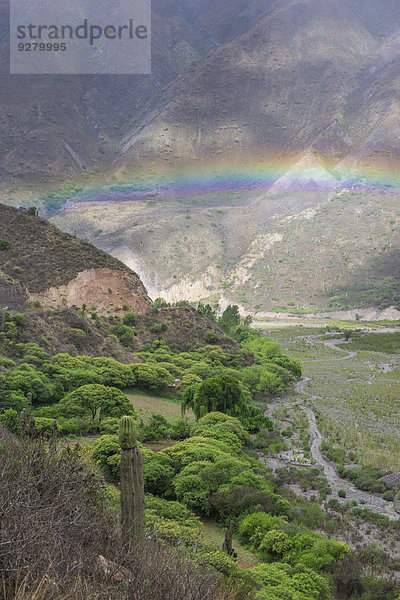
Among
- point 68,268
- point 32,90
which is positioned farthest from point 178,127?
point 68,268

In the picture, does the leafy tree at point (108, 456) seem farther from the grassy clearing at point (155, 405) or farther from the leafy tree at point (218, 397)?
the grassy clearing at point (155, 405)

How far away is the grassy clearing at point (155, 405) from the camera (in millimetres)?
31203

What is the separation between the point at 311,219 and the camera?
14788 cm

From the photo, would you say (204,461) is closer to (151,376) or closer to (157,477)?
(157,477)

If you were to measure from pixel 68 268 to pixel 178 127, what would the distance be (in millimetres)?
152833

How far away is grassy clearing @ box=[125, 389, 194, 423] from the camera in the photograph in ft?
102

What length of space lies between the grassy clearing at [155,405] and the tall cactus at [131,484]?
19607mm

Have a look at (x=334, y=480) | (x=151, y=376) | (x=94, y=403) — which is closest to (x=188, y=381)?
(x=151, y=376)

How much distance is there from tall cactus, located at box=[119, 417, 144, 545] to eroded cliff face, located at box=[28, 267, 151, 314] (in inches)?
1565

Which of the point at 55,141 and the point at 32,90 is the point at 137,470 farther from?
the point at 32,90

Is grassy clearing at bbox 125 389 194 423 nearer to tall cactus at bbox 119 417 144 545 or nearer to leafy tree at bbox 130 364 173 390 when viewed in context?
leafy tree at bbox 130 364 173 390

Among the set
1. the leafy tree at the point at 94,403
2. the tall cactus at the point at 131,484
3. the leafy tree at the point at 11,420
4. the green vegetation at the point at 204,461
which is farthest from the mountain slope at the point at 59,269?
the tall cactus at the point at 131,484

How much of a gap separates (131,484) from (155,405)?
2426 cm

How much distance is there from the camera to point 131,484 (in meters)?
9.82
